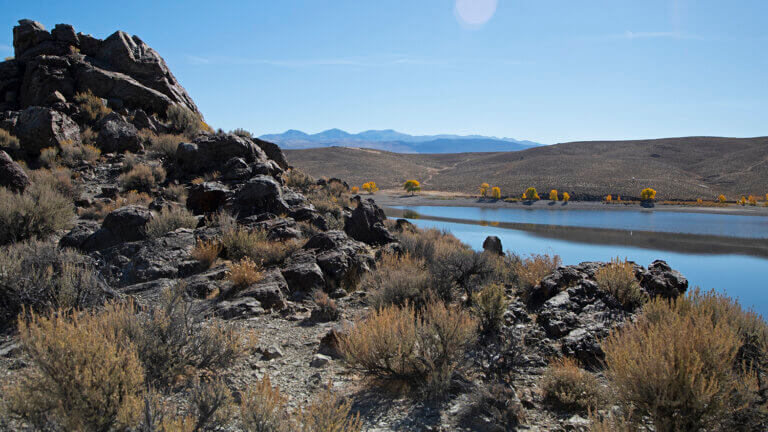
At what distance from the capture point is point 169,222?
8.07 meters

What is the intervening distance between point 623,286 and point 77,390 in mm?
6066

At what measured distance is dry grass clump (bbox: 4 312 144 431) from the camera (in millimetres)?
2332

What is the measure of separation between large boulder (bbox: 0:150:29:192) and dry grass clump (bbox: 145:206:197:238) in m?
3.63

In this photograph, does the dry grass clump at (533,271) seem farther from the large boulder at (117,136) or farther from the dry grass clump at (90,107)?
the dry grass clump at (90,107)

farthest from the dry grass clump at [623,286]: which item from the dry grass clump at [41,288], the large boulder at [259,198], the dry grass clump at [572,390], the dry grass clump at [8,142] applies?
the dry grass clump at [8,142]

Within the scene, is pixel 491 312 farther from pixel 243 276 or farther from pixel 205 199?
pixel 205 199

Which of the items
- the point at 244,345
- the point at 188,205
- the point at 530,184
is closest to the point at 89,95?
the point at 188,205

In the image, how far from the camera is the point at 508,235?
2711 centimetres

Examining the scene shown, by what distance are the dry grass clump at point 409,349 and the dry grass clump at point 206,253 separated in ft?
13.0

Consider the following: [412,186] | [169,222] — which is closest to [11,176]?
[169,222]

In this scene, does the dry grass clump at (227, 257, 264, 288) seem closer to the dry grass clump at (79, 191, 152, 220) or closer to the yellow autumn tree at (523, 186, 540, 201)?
the dry grass clump at (79, 191, 152, 220)

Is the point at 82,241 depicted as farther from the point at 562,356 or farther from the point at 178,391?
the point at 562,356

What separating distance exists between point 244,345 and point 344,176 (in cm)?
7203

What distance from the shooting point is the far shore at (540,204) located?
41.0 m
